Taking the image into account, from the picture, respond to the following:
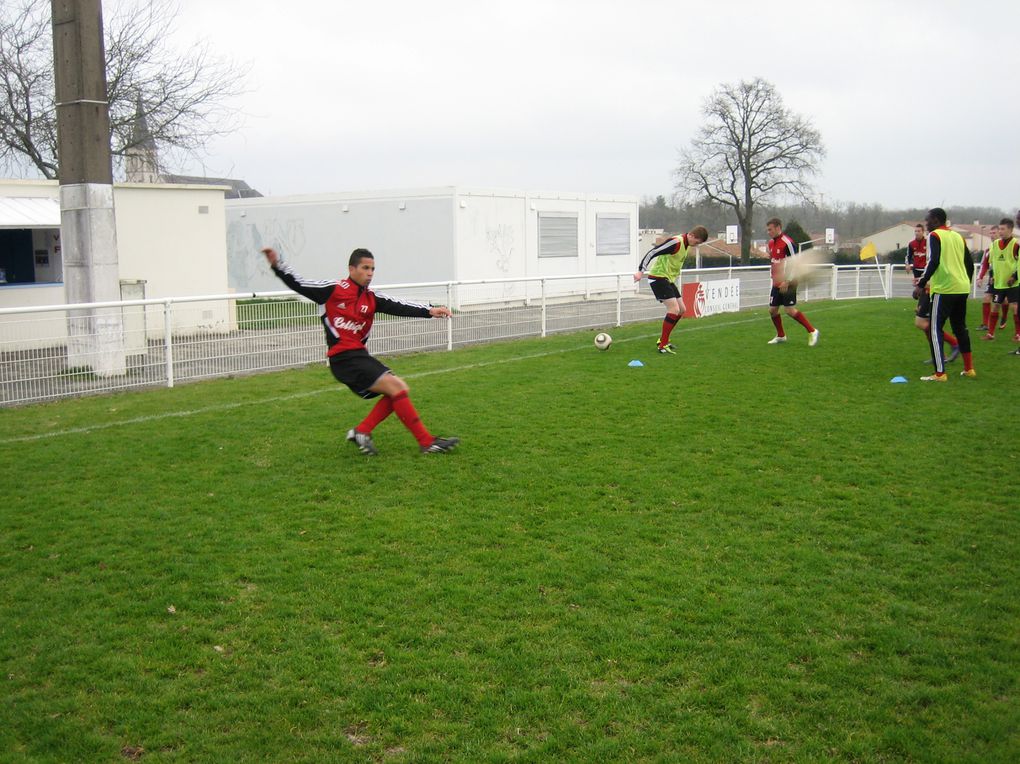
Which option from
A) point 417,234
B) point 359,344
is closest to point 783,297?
point 359,344

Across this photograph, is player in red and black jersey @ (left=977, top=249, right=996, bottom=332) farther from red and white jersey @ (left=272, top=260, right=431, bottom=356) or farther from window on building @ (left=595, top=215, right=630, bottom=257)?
window on building @ (left=595, top=215, right=630, bottom=257)

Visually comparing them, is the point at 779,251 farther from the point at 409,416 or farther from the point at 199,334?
the point at 199,334

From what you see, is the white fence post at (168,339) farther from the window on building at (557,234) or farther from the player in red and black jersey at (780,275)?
the window on building at (557,234)

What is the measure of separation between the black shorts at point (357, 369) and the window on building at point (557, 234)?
2034 centimetres

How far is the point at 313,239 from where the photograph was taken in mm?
26125

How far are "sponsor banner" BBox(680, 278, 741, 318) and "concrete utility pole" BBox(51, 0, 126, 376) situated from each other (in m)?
11.8

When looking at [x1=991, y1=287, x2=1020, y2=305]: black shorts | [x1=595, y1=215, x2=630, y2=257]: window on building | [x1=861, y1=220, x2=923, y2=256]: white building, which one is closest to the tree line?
[x1=861, y1=220, x2=923, y2=256]: white building

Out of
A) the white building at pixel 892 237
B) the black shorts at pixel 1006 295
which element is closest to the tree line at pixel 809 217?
the white building at pixel 892 237

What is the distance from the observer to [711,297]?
21391mm

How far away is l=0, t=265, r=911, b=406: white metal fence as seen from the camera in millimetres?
10727

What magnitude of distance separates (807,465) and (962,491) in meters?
1.21

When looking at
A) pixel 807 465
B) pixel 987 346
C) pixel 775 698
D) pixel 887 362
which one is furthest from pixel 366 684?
pixel 987 346

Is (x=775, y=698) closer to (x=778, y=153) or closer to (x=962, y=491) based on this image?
(x=962, y=491)

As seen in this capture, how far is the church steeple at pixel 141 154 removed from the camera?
950 inches
